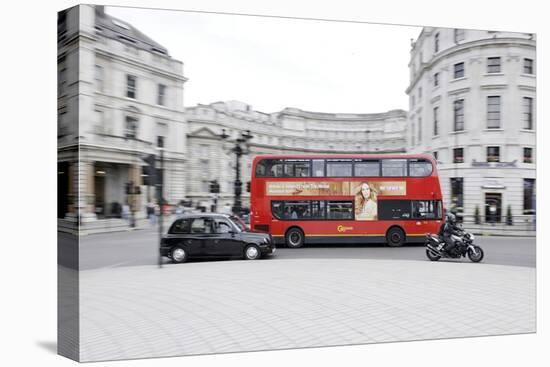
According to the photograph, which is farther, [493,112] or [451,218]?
[451,218]

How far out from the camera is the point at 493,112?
246 inches

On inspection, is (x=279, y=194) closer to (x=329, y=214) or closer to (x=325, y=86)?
(x=329, y=214)

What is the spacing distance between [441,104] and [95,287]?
19.2ft

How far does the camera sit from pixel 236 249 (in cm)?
637

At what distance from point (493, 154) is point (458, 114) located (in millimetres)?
855

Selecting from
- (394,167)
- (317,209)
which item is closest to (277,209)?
(317,209)

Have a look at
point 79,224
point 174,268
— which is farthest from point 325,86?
point 79,224

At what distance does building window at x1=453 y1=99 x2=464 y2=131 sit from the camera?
20.6 feet

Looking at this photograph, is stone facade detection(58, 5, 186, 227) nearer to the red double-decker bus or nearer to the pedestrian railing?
the red double-decker bus

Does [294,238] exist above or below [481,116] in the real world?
below

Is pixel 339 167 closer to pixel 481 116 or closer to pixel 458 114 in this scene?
pixel 458 114

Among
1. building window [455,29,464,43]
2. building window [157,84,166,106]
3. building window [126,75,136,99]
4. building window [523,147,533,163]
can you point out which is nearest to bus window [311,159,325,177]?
building window [157,84,166,106]

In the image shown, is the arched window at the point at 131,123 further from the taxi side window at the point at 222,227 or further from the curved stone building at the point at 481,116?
the curved stone building at the point at 481,116

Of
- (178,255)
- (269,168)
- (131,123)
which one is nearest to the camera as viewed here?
(131,123)
